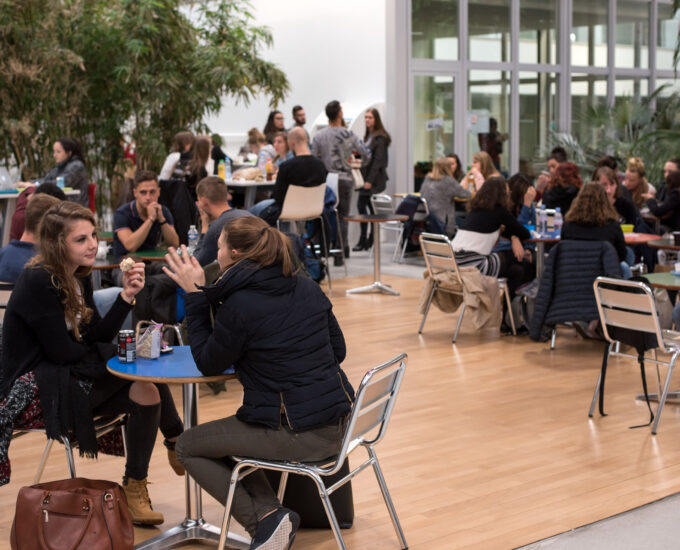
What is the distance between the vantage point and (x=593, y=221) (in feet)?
21.4

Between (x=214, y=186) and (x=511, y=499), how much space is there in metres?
2.71

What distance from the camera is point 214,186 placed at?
586cm

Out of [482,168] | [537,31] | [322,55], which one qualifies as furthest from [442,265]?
[537,31]

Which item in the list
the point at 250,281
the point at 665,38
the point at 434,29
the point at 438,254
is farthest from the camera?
the point at 665,38

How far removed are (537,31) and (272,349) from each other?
12.9 meters

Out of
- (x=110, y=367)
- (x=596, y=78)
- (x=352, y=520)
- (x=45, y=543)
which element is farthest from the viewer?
(x=596, y=78)

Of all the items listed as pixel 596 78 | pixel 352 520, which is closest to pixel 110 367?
pixel 352 520

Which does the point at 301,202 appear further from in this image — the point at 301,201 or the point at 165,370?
the point at 165,370

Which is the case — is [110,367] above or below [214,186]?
below

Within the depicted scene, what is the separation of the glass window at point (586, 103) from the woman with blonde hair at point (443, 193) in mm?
4825

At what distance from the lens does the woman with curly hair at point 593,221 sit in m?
6.52

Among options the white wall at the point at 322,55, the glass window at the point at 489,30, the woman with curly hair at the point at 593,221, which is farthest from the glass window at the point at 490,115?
the woman with curly hair at the point at 593,221

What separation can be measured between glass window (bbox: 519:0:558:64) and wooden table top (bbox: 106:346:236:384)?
12259mm

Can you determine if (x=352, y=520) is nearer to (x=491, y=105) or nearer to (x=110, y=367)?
(x=110, y=367)
